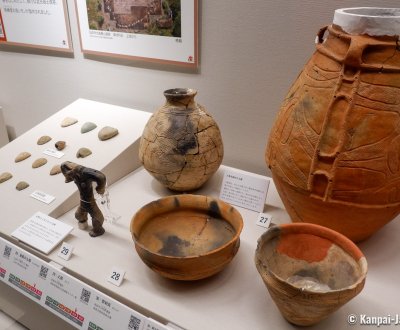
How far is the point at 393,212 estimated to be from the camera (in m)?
0.82

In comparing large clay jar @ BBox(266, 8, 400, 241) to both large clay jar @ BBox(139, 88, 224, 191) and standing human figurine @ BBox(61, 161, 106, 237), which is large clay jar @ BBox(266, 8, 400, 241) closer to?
large clay jar @ BBox(139, 88, 224, 191)

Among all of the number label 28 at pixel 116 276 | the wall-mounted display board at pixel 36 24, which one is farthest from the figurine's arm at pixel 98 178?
the wall-mounted display board at pixel 36 24

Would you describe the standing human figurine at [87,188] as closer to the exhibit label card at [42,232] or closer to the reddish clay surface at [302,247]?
the exhibit label card at [42,232]

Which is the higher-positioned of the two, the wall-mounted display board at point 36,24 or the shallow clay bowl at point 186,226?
the wall-mounted display board at point 36,24

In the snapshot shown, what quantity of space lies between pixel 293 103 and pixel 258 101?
0.43 metres

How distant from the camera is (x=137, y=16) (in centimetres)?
133

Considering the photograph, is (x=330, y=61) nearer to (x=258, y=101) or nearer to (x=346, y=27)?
(x=346, y=27)

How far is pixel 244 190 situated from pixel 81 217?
1.48ft

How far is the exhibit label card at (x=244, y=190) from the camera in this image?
1.05 m

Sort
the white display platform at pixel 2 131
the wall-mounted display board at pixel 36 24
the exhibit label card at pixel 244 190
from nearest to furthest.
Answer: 1. the exhibit label card at pixel 244 190
2. the wall-mounted display board at pixel 36 24
3. the white display platform at pixel 2 131

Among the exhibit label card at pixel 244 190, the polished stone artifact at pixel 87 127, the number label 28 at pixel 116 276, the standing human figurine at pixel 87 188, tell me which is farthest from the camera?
the polished stone artifact at pixel 87 127

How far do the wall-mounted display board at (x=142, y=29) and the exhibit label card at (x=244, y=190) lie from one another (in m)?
0.46

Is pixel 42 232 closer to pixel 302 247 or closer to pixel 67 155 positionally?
pixel 67 155

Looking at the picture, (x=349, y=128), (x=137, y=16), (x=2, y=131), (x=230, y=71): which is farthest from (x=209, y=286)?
(x=2, y=131)
